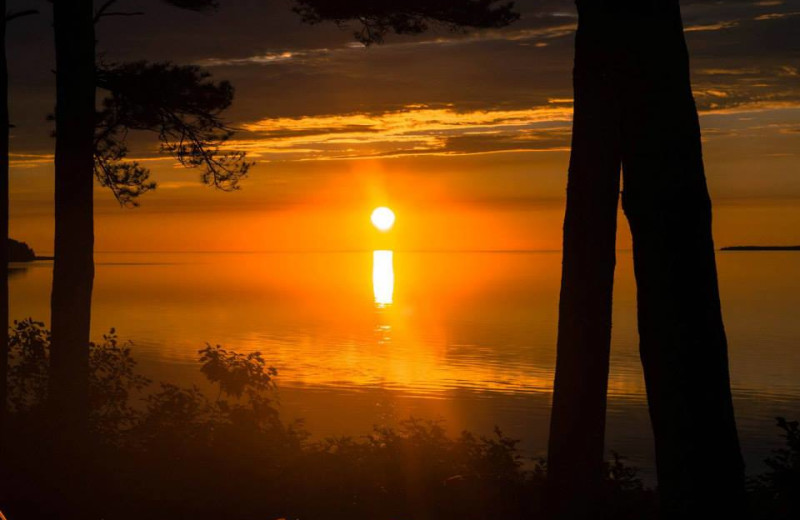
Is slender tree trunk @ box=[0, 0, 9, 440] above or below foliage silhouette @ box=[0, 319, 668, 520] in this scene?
above

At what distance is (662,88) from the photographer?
16.4 ft

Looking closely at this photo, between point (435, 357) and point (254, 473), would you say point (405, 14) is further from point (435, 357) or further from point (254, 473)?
point (435, 357)

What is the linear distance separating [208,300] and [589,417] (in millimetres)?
72371

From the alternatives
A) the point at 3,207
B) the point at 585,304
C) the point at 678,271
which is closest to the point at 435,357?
the point at 3,207

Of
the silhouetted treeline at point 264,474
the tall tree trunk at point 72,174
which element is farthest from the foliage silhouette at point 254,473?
the tall tree trunk at point 72,174

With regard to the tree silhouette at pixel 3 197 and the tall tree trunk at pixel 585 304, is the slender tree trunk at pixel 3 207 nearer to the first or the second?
the tree silhouette at pixel 3 197

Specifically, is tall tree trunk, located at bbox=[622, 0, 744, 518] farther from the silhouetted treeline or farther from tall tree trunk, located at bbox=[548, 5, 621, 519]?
the silhouetted treeline

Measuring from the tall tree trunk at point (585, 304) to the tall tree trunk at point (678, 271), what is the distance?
2210 millimetres

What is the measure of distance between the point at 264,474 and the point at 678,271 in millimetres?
6845

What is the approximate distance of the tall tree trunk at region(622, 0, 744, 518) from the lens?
4957 millimetres

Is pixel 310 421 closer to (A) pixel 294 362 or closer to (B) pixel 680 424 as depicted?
(A) pixel 294 362

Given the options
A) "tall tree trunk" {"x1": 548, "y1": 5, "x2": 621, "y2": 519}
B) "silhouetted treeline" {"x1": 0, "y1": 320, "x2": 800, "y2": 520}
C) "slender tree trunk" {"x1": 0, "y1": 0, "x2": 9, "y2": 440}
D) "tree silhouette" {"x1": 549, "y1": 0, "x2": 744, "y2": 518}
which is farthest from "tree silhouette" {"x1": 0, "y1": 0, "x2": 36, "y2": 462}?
"tree silhouette" {"x1": 549, "y1": 0, "x2": 744, "y2": 518}

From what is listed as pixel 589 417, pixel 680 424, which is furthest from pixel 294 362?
pixel 680 424

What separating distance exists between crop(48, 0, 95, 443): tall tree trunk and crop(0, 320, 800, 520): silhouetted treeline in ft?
3.71
